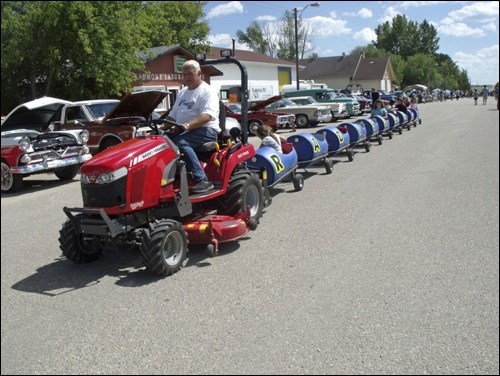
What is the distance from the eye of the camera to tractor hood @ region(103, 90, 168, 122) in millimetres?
5282

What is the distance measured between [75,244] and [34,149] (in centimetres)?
538

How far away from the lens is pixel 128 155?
4539 mm

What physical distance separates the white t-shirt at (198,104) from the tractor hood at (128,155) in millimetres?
569

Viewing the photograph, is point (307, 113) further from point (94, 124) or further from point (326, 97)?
point (94, 124)

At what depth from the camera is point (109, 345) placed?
3.31 meters

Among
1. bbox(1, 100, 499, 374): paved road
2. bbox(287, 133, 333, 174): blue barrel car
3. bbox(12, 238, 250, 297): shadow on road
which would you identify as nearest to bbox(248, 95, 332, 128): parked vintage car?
bbox(287, 133, 333, 174): blue barrel car

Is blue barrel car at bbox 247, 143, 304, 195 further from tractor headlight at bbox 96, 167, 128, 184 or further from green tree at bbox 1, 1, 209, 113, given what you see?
tractor headlight at bbox 96, 167, 128, 184

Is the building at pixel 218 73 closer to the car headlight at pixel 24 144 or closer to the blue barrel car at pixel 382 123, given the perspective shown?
the car headlight at pixel 24 144

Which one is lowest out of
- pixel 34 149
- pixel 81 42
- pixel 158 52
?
pixel 34 149

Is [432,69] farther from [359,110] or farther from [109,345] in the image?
[109,345]

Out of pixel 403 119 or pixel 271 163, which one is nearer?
pixel 271 163

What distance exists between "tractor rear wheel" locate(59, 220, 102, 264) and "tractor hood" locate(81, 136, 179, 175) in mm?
717

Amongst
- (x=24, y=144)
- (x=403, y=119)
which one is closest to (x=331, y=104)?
(x=403, y=119)

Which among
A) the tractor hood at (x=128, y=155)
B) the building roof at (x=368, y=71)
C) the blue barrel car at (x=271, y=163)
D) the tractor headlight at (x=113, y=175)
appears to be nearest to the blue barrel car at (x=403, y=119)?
the blue barrel car at (x=271, y=163)
